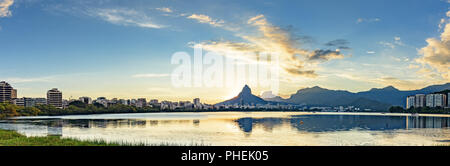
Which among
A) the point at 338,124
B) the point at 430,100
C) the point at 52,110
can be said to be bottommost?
the point at 52,110

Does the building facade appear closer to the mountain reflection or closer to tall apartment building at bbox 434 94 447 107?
tall apartment building at bbox 434 94 447 107

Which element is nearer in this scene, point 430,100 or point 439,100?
point 439,100

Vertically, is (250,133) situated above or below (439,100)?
above

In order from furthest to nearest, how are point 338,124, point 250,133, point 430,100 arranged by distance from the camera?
point 430,100 → point 338,124 → point 250,133

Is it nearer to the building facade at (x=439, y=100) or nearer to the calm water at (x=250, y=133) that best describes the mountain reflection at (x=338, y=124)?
the calm water at (x=250, y=133)

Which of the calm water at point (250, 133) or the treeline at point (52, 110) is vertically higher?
→ the calm water at point (250, 133)

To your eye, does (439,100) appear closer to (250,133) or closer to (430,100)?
(430,100)

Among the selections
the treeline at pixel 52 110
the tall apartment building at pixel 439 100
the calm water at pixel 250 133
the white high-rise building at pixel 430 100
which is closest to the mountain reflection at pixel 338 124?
the calm water at pixel 250 133

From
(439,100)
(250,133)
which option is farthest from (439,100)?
(250,133)
